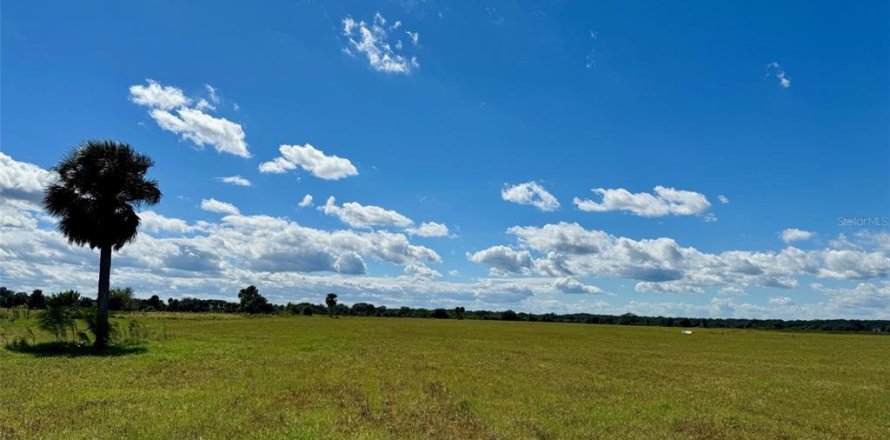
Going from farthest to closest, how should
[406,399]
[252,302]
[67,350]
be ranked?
[252,302]
[67,350]
[406,399]

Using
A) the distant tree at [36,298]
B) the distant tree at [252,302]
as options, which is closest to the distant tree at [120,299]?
the distant tree at [36,298]

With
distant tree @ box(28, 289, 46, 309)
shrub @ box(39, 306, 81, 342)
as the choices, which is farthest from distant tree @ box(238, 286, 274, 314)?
shrub @ box(39, 306, 81, 342)

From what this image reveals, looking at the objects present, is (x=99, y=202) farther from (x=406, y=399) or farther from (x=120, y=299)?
(x=120, y=299)

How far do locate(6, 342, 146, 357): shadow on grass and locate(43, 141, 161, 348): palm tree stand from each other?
4.95 ft

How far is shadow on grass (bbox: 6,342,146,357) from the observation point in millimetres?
26594

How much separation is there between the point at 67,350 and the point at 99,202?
8131 millimetres

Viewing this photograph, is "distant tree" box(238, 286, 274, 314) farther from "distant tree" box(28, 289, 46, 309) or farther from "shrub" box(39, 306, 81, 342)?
"shrub" box(39, 306, 81, 342)

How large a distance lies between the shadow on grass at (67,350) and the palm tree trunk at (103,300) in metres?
0.67

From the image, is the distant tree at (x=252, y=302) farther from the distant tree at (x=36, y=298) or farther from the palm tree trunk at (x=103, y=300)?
the palm tree trunk at (x=103, y=300)

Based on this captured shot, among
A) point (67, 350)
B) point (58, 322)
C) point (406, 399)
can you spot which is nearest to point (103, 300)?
point (58, 322)

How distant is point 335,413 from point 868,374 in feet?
98.6

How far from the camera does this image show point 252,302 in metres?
175

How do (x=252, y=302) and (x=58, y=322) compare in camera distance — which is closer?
(x=58, y=322)

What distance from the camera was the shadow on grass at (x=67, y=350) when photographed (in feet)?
87.2
